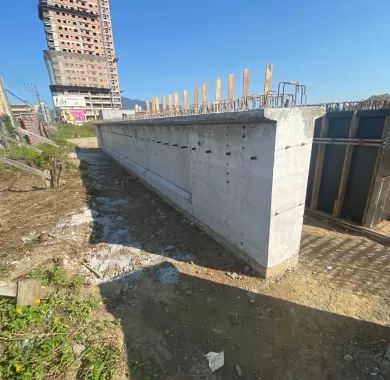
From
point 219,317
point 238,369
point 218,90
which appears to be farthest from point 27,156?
point 238,369

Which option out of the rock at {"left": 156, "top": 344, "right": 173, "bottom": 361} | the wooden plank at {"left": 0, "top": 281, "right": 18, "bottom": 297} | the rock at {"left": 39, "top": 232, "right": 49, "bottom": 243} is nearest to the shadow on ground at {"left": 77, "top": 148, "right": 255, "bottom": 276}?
the rock at {"left": 39, "top": 232, "right": 49, "bottom": 243}

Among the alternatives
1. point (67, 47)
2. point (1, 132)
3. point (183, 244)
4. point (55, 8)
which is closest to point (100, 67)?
point (67, 47)

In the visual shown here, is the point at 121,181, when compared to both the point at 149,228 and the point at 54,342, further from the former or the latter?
the point at 54,342

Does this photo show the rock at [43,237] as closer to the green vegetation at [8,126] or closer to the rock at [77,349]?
the rock at [77,349]

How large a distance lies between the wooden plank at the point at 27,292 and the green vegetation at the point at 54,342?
0.07 meters

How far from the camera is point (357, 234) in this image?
585 cm

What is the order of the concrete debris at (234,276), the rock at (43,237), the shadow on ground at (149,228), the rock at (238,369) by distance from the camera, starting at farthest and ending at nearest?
the rock at (43,237), the shadow on ground at (149,228), the concrete debris at (234,276), the rock at (238,369)

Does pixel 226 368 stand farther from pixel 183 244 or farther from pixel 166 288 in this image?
pixel 183 244

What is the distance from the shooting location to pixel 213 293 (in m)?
3.77

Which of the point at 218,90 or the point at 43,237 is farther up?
the point at 218,90

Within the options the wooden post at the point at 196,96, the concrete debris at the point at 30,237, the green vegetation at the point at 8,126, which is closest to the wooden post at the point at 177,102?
the wooden post at the point at 196,96

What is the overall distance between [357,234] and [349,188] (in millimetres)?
1276

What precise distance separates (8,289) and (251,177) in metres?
4.03

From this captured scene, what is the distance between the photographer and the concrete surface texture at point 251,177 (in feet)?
11.1
